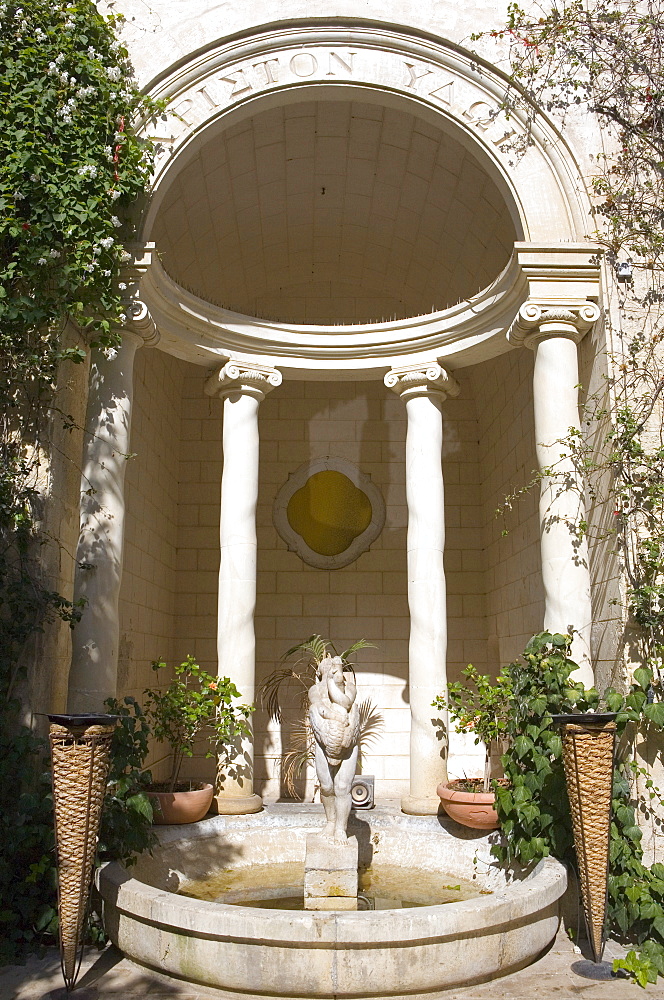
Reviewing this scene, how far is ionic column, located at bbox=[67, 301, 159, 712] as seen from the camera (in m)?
6.00

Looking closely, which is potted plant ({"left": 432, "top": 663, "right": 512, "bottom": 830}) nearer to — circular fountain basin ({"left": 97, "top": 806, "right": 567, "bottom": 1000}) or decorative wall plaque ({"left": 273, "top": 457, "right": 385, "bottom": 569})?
circular fountain basin ({"left": 97, "top": 806, "right": 567, "bottom": 1000})

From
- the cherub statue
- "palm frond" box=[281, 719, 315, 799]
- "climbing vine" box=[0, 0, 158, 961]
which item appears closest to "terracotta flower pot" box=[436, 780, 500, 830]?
the cherub statue

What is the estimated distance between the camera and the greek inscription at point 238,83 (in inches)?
279

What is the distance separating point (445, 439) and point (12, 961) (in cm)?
785

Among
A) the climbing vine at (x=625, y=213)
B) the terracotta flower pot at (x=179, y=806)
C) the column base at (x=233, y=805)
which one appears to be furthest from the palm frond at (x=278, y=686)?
the climbing vine at (x=625, y=213)

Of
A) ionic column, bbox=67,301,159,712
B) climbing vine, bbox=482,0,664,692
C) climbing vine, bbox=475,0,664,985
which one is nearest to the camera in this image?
climbing vine, bbox=475,0,664,985

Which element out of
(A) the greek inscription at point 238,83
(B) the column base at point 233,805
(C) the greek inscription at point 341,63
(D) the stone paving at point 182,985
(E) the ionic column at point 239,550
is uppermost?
(C) the greek inscription at point 341,63

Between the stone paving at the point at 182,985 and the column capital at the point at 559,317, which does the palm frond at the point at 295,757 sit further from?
the column capital at the point at 559,317

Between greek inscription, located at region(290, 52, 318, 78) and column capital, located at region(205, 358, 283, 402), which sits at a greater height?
greek inscription, located at region(290, 52, 318, 78)

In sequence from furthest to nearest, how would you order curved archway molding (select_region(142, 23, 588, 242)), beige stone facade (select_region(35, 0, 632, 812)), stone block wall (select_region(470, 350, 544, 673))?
stone block wall (select_region(470, 350, 544, 673)), curved archway molding (select_region(142, 23, 588, 242)), beige stone facade (select_region(35, 0, 632, 812))

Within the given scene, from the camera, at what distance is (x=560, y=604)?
20.4 ft

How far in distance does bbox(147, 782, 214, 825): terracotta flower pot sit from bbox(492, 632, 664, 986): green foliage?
2.28 metres

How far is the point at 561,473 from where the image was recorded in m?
6.36

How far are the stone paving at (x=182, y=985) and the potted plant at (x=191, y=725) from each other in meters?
1.68
